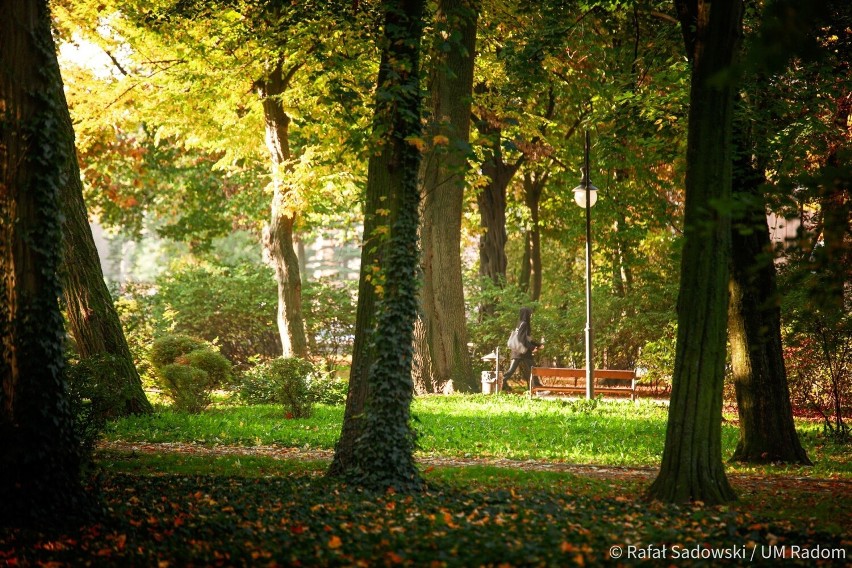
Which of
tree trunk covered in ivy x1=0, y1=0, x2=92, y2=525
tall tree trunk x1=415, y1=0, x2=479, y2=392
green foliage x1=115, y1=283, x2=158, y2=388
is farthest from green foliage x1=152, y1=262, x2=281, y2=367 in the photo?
tree trunk covered in ivy x1=0, y1=0, x2=92, y2=525

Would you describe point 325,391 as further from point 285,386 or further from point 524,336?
point 524,336

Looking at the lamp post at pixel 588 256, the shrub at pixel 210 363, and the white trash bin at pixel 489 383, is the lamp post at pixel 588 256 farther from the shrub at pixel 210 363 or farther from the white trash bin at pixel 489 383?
the shrub at pixel 210 363

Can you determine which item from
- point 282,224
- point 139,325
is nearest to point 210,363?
point 282,224

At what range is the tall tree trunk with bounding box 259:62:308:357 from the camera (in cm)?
2014

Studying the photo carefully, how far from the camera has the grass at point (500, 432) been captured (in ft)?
38.9

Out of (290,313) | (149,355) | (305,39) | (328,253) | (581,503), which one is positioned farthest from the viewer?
(328,253)

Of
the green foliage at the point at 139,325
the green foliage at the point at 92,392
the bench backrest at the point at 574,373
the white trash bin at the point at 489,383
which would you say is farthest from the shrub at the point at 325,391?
the green foliage at the point at 92,392

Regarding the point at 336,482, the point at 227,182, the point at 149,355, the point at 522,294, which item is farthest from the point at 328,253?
the point at 336,482

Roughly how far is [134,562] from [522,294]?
20366 mm

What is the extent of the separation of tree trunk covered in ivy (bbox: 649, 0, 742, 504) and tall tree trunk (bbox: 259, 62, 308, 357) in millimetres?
13149

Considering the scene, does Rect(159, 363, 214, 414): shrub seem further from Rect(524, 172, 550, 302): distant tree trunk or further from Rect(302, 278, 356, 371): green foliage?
Rect(524, 172, 550, 302): distant tree trunk

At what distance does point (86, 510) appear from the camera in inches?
263

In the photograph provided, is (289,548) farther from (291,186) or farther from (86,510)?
(291,186)

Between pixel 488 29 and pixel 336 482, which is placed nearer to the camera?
pixel 336 482
